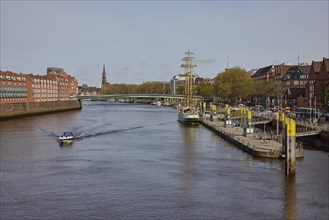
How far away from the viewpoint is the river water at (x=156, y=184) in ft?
79.0

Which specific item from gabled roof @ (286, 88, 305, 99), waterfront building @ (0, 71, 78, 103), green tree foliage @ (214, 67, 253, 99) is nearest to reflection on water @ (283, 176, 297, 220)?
gabled roof @ (286, 88, 305, 99)

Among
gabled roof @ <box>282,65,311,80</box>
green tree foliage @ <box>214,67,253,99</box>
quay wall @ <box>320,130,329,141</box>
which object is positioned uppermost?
gabled roof @ <box>282,65,311,80</box>

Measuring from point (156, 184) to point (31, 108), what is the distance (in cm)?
9261

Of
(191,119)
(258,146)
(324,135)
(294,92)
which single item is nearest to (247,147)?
(258,146)

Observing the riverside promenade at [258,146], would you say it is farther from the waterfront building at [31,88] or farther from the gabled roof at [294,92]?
the waterfront building at [31,88]

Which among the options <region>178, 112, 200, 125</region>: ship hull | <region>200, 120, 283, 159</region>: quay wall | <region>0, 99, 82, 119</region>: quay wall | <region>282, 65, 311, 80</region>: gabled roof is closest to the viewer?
<region>200, 120, 283, 159</region>: quay wall

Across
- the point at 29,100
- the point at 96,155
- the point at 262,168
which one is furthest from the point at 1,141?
the point at 29,100

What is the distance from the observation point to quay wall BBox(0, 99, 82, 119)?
3910 inches

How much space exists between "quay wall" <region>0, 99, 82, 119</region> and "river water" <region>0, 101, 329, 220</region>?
55.4 meters

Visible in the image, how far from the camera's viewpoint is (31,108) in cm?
11581

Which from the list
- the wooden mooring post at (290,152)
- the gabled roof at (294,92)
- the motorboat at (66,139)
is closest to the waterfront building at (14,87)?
the motorboat at (66,139)

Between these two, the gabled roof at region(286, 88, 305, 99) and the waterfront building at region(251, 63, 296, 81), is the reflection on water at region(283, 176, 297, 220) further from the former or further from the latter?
the waterfront building at region(251, 63, 296, 81)

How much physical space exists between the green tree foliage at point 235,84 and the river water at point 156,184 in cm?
6969

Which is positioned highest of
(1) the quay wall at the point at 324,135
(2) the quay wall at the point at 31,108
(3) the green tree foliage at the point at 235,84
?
(3) the green tree foliage at the point at 235,84
